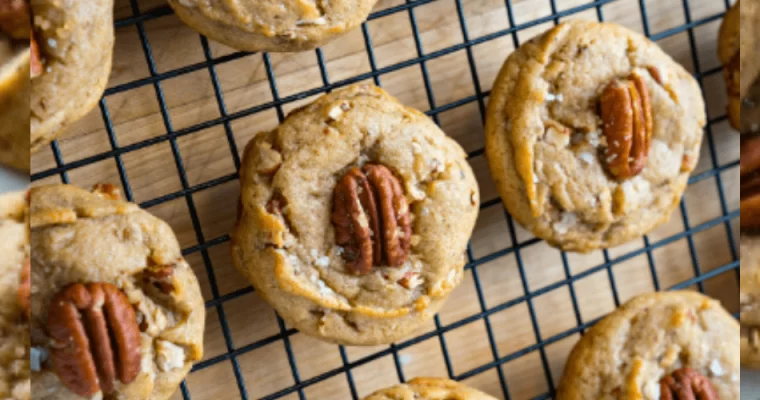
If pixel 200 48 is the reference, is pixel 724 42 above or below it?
below

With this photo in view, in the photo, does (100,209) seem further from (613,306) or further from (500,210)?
(613,306)

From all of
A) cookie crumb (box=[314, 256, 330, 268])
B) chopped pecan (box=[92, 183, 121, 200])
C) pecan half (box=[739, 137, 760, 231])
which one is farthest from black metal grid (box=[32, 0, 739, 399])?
pecan half (box=[739, 137, 760, 231])

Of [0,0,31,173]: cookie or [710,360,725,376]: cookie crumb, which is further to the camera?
[710,360,725,376]: cookie crumb

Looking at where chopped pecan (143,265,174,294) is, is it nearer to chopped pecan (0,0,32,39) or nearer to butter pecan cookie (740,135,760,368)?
chopped pecan (0,0,32,39)

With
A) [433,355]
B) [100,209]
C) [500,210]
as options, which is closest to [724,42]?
[500,210]

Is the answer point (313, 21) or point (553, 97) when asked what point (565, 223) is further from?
point (313, 21)

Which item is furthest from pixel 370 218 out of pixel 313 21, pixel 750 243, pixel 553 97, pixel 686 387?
pixel 686 387

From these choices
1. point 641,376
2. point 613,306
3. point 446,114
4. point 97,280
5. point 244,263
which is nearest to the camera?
point 97,280

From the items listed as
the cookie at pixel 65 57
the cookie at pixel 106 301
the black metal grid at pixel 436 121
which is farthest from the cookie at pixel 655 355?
the cookie at pixel 65 57
